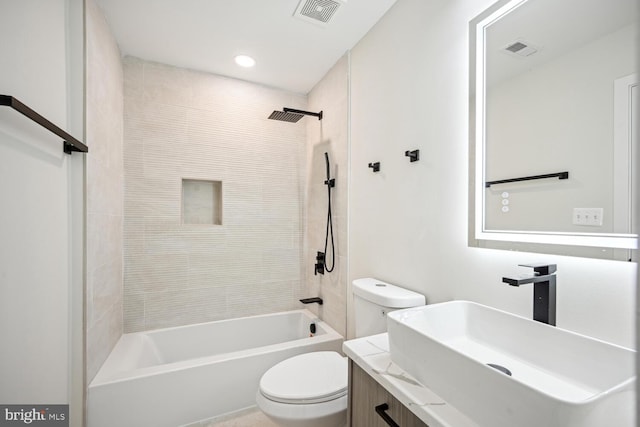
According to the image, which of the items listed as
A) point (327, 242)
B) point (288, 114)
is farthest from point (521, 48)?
point (327, 242)

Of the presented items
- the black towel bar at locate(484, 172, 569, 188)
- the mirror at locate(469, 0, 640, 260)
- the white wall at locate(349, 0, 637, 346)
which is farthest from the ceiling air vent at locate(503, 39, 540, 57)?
the black towel bar at locate(484, 172, 569, 188)

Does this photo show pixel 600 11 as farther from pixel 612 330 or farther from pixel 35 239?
pixel 35 239

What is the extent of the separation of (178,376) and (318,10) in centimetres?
231

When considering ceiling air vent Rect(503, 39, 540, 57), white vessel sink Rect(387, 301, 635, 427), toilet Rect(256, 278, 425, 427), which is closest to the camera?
white vessel sink Rect(387, 301, 635, 427)

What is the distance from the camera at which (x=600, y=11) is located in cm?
83

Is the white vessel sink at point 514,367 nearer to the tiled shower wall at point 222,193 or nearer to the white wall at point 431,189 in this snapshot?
the white wall at point 431,189

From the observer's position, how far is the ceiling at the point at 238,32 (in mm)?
1691

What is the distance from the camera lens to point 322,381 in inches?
55.6

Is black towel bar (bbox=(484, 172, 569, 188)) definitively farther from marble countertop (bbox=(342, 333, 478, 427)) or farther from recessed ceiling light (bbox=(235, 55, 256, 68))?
recessed ceiling light (bbox=(235, 55, 256, 68))

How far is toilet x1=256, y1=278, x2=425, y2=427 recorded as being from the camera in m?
1.27

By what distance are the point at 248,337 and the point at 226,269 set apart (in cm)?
63

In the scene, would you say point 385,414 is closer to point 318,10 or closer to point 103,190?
point 103,190

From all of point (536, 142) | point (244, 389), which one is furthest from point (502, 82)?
point (244, 389)

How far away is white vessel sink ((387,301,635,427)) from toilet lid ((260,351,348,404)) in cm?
62
